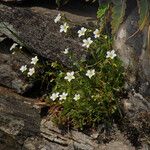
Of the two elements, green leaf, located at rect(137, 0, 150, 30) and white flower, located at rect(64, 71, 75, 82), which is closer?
green leaf, located at rect(137, 0, 150, 30)

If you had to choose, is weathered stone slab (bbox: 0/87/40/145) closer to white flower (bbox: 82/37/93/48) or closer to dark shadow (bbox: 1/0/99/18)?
white flower (bbox: 82/37/93/48)

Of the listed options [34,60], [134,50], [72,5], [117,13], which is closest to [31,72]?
[34,60]

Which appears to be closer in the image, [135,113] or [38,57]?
[135,113]

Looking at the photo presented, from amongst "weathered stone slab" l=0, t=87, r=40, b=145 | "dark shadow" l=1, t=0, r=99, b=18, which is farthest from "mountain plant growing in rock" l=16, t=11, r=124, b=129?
"dark shadow" l=1, t=0, r=99, b=18

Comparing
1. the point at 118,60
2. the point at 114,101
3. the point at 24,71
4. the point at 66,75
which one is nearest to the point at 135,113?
the point at 114,101

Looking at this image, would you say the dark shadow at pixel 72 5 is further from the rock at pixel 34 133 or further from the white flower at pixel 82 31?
the rock at pixel 34 133

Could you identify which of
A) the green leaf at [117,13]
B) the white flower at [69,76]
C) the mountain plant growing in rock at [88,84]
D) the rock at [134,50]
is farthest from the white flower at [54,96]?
the green leaf at [117,13]

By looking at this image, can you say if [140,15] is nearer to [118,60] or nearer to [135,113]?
[118,60]
